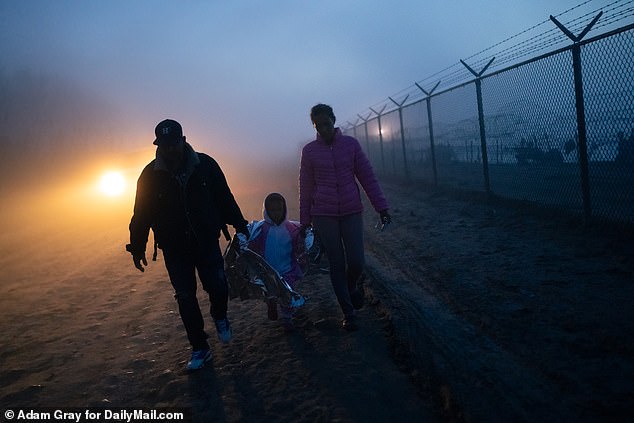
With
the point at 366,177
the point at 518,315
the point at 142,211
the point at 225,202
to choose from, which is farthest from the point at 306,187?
the point at 518,315

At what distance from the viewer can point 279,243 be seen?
164 inches

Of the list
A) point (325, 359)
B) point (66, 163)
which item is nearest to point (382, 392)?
point (325, 359)

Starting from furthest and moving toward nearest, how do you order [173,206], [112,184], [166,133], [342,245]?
[112,184]
[342,245]
[173,206]
[166,133]

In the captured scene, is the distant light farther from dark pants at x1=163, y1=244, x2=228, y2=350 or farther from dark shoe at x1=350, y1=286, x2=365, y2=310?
dark shoe at x1=350, y1=286, x2=365, y2=310

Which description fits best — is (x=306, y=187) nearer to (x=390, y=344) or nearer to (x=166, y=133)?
(x=166, y=133)

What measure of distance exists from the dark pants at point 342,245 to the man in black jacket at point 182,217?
2.93ft

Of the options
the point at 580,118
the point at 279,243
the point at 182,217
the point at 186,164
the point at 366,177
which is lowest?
the point at 279,243

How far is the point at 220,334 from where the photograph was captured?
379cm

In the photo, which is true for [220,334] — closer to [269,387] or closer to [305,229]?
[269,387]

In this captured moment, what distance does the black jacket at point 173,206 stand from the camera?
11.2 feet

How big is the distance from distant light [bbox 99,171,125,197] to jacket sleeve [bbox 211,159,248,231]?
20039mm

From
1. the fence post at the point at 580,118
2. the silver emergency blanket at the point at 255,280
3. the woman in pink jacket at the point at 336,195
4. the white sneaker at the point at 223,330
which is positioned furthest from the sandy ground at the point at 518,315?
the white sneaker at the point at 223,330

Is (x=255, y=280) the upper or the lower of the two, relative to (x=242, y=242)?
lower

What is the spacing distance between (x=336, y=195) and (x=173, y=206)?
51.0 inches
